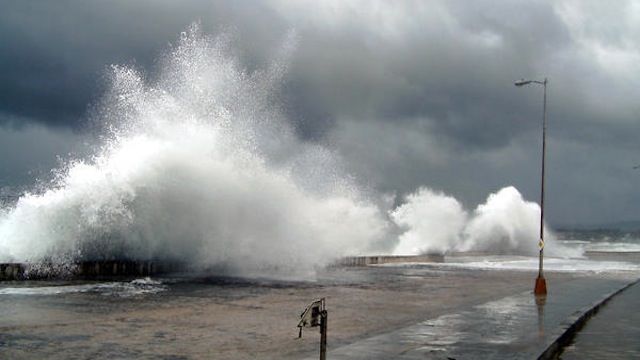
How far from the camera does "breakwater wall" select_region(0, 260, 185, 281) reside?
71.0 feet

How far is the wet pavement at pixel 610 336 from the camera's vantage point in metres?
10.7

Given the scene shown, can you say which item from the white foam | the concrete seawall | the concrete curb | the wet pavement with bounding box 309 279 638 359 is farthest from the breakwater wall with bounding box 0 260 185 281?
the white foam

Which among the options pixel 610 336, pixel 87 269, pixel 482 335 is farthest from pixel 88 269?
pixel 610 336

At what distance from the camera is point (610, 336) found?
1285cm

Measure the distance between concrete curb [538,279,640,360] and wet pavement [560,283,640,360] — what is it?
115 mm

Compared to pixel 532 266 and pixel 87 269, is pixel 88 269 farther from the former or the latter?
pixel 532 266

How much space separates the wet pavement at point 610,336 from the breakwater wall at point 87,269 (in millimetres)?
16731

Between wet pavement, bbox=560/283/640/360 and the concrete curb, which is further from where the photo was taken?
wet pavement, bbox=560/283/640/360

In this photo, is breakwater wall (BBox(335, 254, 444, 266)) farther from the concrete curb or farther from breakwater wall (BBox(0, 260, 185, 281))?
the concrete curb

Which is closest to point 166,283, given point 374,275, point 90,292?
point 90,292

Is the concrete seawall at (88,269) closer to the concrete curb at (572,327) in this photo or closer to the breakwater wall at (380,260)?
the breakwater wall at (380,260)

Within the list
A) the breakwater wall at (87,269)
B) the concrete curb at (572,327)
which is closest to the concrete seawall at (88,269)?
the breakwater wall at (87,269)

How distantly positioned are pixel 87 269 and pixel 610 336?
708 inches

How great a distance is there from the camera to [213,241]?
29266mm
